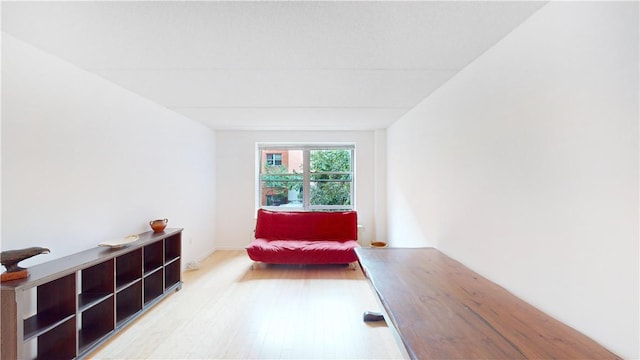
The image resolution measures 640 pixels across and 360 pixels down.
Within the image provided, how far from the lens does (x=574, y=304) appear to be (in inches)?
43.2

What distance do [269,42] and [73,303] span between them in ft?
7.01

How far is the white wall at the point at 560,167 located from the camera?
3.04ft

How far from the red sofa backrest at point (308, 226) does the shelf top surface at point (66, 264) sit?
6.48ft

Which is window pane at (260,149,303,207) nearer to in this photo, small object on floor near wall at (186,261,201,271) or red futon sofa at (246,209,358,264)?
red futon sofa at (246,209,358,264)

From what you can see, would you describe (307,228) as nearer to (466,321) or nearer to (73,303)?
(73,303)

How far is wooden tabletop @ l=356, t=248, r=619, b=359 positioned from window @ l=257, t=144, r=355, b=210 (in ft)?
10.7

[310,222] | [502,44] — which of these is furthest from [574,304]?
[310,222]

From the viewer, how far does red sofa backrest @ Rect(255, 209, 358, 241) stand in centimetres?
425

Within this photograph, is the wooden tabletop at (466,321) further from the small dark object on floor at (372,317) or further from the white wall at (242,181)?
the white wall at (242,181)

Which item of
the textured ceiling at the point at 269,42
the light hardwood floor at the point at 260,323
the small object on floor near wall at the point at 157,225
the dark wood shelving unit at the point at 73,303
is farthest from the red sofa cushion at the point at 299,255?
the textured ceiling at the point at 269,42

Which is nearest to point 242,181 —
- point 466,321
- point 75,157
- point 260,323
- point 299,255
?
point 299,255

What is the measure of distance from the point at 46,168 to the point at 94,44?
94cm

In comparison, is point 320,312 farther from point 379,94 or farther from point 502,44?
point 502,44

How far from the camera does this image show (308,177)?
199 inches
